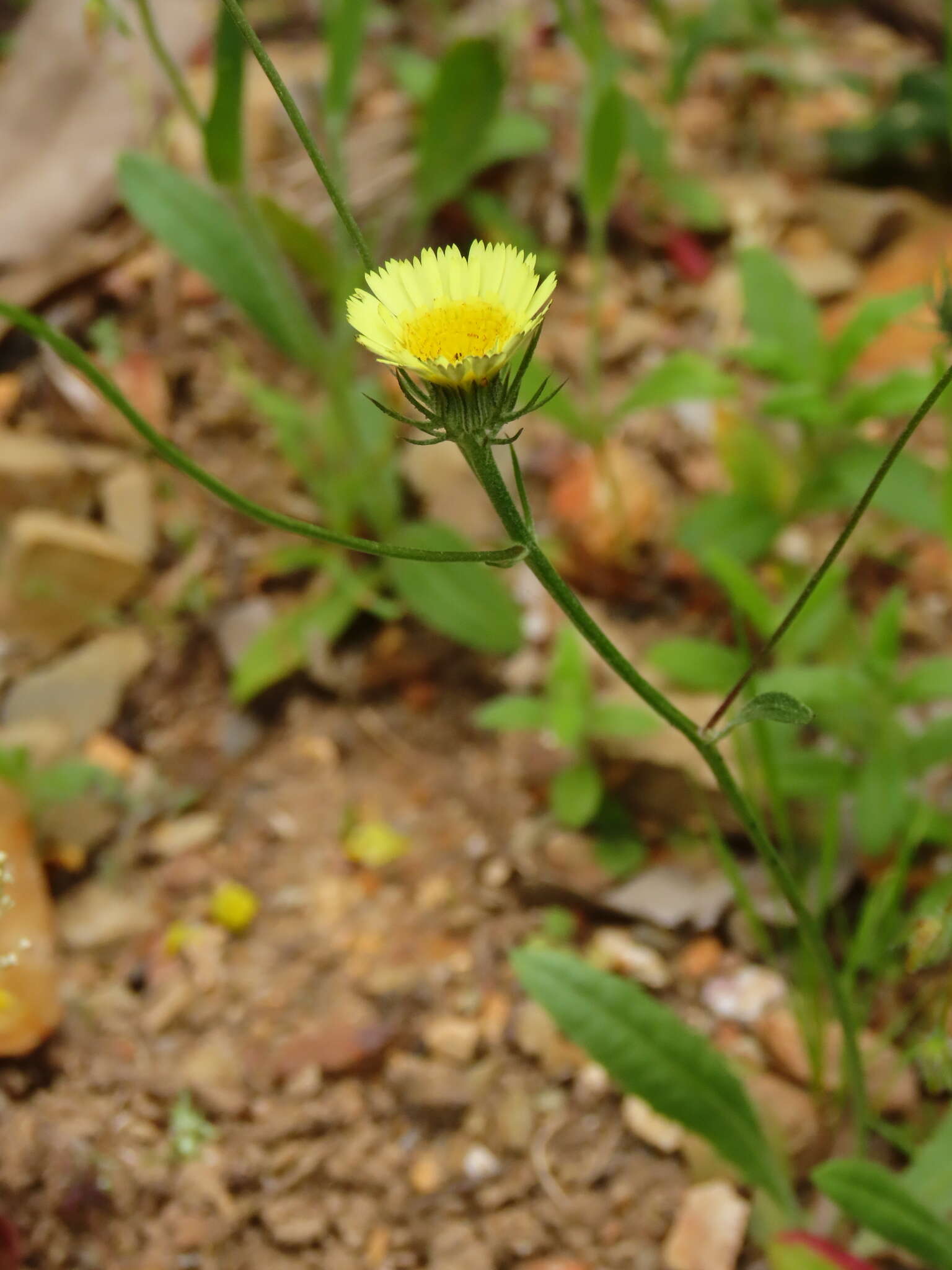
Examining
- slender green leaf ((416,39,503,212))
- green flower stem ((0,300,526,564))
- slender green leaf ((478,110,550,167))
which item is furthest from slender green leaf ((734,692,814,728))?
slender green leaf ((478,110,550,167))

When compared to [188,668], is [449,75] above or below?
above

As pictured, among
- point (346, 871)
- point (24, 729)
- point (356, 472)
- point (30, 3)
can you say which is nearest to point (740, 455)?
point (356, 472)

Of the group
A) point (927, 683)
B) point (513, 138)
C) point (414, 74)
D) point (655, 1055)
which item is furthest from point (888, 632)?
point (414, 74)

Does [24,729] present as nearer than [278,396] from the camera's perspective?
Yes

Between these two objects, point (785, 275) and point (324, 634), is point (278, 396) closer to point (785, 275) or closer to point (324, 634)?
point (324, 634)

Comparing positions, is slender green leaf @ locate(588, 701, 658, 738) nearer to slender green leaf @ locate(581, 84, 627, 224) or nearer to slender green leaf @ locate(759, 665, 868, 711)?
slender green leaf @ locate(759, 665, 868, 711)

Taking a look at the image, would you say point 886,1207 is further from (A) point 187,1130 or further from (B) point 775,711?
(A) point 187,1130
